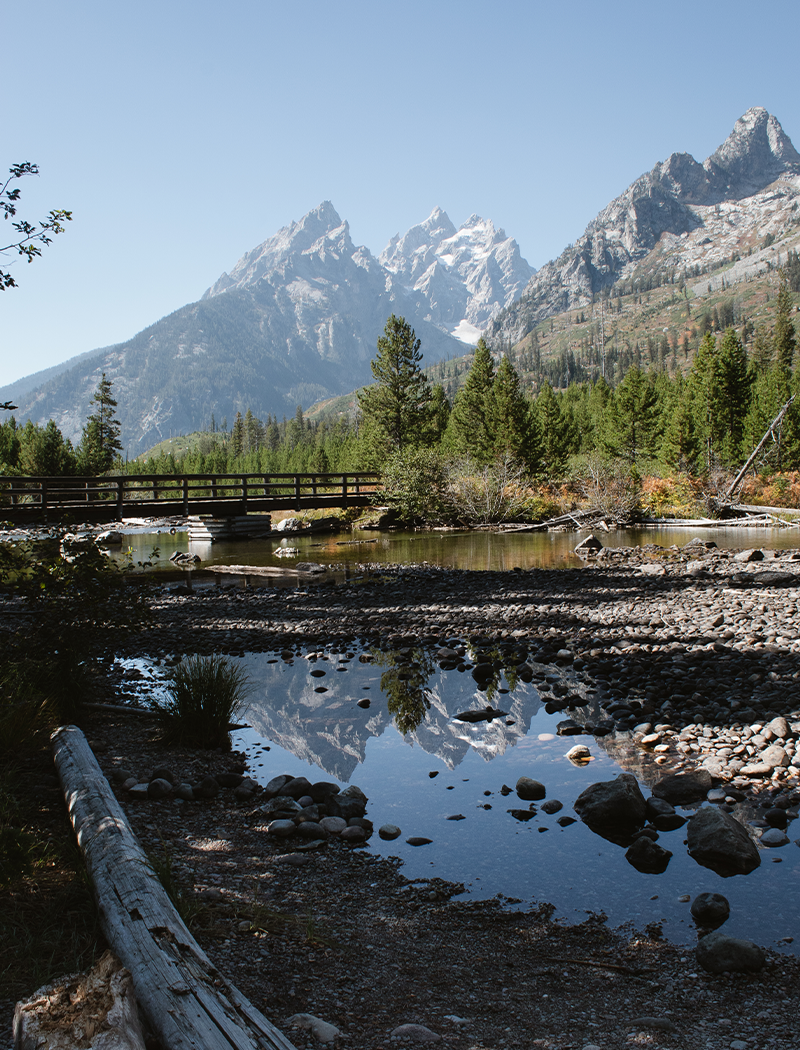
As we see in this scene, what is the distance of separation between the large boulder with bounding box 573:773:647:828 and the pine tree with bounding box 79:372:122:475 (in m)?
60.5

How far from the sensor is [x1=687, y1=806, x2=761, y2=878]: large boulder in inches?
150

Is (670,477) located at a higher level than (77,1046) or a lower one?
higher

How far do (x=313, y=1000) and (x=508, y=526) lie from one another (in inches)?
1167

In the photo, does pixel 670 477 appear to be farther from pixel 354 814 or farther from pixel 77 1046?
pixel 77 1046

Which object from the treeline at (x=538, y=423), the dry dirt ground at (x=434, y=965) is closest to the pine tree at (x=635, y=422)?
the treeline at (x=538, y=423)

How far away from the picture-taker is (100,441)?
2482 inches

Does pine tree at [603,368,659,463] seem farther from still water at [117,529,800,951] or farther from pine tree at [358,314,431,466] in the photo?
still water at [117,529,800,951]

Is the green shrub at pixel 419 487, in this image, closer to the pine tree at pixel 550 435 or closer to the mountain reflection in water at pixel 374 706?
the pine tree at pixel 550 435

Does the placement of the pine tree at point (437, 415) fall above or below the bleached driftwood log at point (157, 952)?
above

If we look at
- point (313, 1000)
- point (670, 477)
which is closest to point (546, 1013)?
point (313, 1000)

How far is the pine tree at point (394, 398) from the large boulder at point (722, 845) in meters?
41.9

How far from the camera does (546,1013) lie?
2.62m

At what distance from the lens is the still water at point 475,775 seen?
11.9 ft

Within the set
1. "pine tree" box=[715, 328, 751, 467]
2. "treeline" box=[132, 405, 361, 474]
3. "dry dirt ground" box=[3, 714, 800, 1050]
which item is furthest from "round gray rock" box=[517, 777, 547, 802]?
"treeline" box=[132, 405, 361, 474]
